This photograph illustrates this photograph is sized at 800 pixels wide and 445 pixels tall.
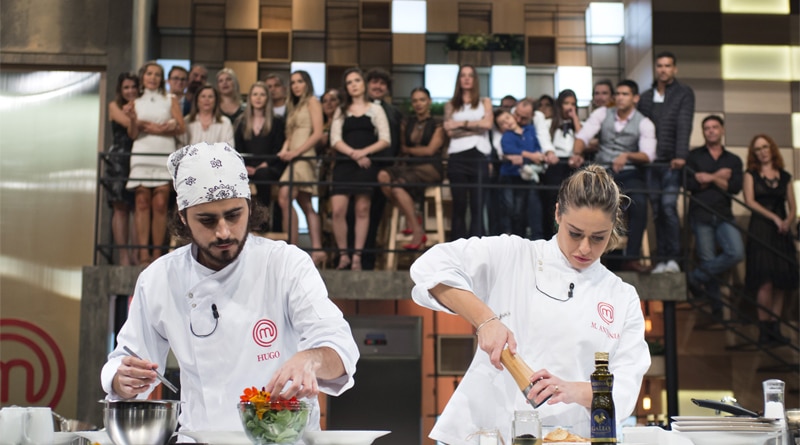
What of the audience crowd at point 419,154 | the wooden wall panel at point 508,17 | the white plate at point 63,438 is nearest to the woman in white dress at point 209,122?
the audience crowd at point 419,154

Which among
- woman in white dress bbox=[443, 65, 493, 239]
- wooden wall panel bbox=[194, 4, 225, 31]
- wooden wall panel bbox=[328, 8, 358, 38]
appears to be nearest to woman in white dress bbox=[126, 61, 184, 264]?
woman in white dress bbox=[443, 65, 493, 239]

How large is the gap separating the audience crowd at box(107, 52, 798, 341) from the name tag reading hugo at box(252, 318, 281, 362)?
12.7ft

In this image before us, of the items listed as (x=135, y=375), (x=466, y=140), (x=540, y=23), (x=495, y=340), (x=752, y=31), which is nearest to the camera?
(x=135, y=375)

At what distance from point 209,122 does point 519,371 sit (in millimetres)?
4601

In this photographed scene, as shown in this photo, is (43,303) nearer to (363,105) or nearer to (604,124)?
(363,105)

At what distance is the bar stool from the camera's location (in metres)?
7.04

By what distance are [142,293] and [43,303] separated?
641 centimetres

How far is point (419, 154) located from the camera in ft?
22.4

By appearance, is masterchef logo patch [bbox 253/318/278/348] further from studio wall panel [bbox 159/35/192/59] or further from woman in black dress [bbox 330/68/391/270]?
studio wall panel [bbox 159/35/192/59]

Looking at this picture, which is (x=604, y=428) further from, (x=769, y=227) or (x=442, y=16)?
(x=442, y=16)

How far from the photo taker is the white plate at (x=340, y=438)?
6.87 ft

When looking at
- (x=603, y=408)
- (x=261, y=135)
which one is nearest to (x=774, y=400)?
(x=603, y=408)

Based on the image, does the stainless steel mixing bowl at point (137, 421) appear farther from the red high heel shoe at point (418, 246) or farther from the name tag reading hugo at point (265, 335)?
the red high heel shoe at point (418, 246)

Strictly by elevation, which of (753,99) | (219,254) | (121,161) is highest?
(753,99)
